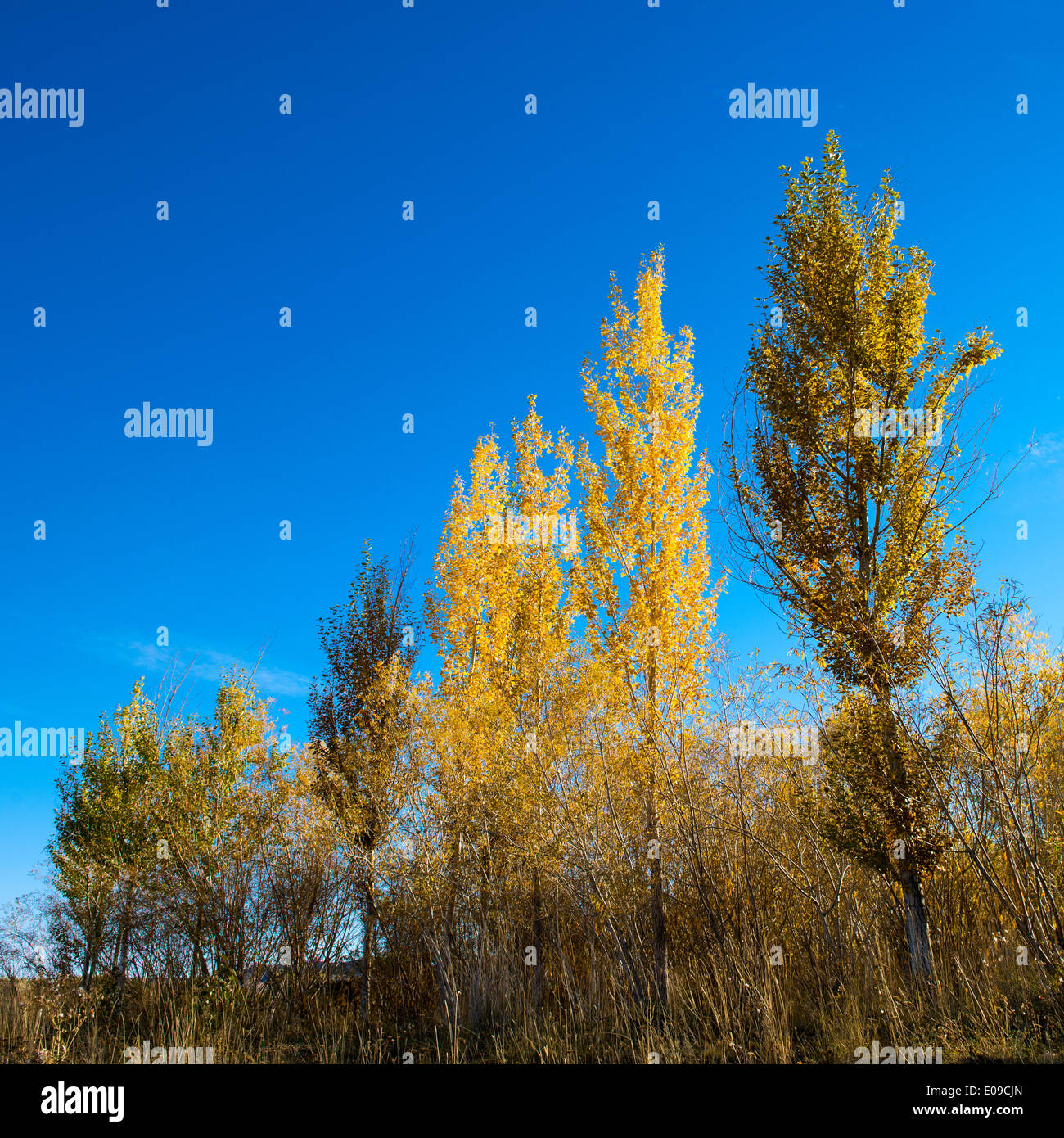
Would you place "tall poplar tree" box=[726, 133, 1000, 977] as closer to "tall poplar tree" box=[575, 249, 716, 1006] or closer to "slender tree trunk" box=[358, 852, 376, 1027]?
"tall poplar tree" box=[575, 249, 716, 1006]

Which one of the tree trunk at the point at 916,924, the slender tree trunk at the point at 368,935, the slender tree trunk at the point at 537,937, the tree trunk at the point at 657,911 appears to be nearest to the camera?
the tree trunk at the point at 916,924

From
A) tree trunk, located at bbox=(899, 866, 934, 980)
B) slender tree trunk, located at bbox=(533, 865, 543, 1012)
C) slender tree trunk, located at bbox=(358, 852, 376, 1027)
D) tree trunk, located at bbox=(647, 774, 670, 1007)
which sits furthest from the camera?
slender tree trunk, located at bbox=(358, 852, 376, 1027)

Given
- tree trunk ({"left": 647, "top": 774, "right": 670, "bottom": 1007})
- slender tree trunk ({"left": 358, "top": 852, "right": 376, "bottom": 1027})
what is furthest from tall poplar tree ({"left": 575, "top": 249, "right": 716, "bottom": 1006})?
slender tree trunk ({"left": 358, "top": 852, "right": 376, "bottom": 1027})

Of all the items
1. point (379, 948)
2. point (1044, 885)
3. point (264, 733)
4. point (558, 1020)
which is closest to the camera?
point (1044, 885)

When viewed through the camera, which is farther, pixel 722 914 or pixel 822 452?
pixel 822 452

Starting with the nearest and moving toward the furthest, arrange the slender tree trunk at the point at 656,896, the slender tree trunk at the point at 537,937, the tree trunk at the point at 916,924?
the tree trunk at the point at 916,924
the slender tree trunk at the point at 656,896
the slender tree trunk at the point at 537,937

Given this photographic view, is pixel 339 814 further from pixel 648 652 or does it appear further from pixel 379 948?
pixel 648 652

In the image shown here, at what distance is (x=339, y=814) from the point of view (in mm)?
11617

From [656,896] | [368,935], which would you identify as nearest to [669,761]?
[656,896]

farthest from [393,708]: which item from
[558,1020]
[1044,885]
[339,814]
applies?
[1044,885]

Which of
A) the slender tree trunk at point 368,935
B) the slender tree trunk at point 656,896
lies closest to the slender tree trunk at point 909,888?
the slender tree trunk at point 656,896

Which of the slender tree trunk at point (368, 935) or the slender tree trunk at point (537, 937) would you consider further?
the slender tree trunk at point (368, 935)

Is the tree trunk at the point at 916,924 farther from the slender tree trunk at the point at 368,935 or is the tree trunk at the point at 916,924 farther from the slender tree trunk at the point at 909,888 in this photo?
the slender tree trunk at the point at 368,935
